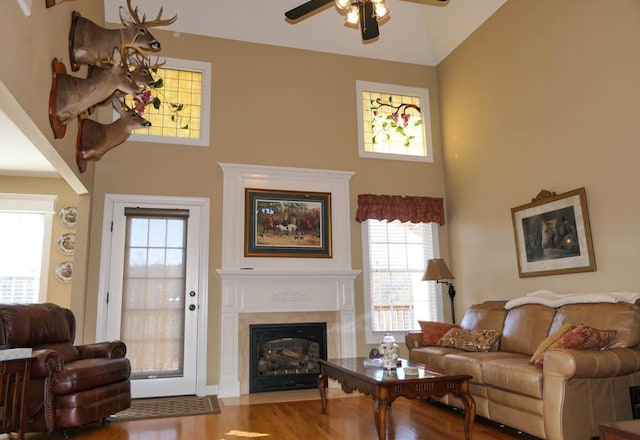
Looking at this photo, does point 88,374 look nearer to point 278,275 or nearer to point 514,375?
point 278,275

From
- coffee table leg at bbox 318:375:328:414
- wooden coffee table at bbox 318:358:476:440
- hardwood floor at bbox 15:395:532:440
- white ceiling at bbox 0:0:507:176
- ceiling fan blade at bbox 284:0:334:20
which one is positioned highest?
white ceiling at bbox 0:0:507:176

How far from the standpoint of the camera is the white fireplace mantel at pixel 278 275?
5.56 m

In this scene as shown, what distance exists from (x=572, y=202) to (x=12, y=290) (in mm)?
7052

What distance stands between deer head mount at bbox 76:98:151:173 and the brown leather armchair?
1.54 meters

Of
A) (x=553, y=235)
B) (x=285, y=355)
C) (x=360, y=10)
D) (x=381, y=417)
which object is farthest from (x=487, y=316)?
(x=360, y=10)

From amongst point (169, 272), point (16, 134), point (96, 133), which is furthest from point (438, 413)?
point (16, 134)

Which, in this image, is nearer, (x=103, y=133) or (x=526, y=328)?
(x=526, y=328)

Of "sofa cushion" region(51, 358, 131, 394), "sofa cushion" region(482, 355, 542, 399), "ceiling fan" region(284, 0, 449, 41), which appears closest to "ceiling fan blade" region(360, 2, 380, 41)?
"ceiling fan" region(284, 0, 449, 41)

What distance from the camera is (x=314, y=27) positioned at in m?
6.47

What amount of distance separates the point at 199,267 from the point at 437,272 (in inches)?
111

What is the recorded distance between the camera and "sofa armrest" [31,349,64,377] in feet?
12.1

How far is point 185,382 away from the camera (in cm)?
543

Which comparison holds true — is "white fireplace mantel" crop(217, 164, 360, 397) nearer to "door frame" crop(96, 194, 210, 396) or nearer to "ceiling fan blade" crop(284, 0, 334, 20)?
"door frame" crop(96, 194, 210, 396)

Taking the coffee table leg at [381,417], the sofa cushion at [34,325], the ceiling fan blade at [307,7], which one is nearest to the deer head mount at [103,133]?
the sofa cushion at [34,325]
